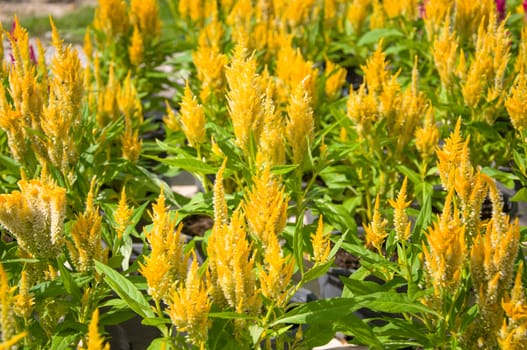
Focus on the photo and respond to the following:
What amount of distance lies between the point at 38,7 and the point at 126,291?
831 cm

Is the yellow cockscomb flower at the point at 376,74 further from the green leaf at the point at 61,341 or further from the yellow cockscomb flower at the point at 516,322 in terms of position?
the green leaf at the point at 61,341

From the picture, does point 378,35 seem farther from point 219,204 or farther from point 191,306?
point 191,306

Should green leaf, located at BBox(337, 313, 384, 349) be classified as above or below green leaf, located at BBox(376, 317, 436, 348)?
above

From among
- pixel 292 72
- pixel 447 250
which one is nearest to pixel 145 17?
pixel 292 72

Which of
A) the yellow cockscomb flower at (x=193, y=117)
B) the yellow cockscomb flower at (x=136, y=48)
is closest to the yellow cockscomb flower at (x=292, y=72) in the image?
the yellow cockscomb flower at (x=193, y=117)

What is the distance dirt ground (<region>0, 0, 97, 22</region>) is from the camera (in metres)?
9.26

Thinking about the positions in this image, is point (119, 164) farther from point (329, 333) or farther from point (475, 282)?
point (475, 282)

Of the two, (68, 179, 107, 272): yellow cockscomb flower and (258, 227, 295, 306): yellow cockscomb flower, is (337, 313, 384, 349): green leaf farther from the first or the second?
(68, 179, 107, 272): yellow cockscomb flower

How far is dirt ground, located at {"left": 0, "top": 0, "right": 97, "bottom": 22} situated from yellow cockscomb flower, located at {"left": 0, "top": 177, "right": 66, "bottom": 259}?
25.0ft

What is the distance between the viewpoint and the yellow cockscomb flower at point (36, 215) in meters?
1.98

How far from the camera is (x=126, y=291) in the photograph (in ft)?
7.09

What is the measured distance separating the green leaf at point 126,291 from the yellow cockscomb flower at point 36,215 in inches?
6.3

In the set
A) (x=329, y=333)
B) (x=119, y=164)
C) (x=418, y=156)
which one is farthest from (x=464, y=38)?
(x=329, y=333)

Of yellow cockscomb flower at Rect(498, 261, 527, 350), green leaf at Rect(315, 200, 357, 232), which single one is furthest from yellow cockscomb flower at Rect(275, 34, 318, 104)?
yellow cockscomb flower at Rect(498, 261, 527, 350)
